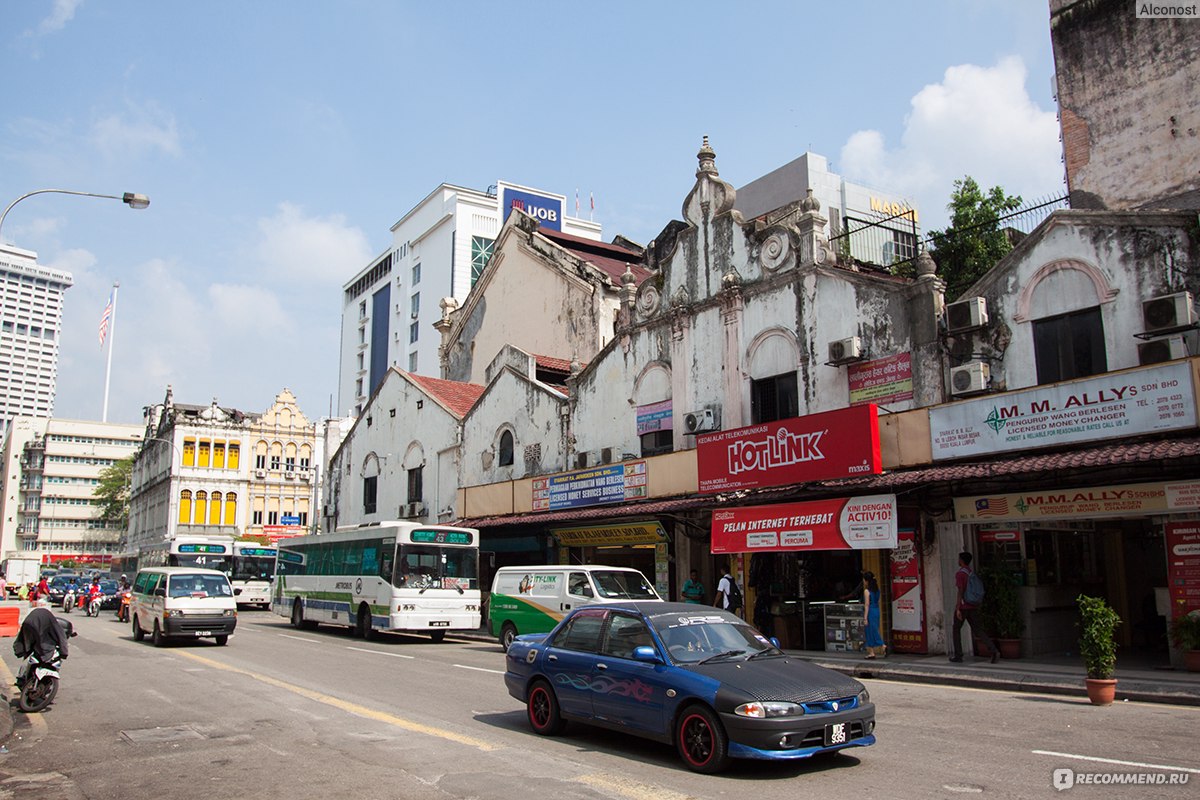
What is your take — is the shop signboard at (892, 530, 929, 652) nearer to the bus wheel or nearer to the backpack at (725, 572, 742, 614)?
the backpack at (725, 572, 742, 614)

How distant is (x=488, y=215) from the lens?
78.9 m

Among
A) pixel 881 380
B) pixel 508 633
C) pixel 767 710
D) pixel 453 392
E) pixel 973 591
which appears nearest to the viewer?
pixel 767 710

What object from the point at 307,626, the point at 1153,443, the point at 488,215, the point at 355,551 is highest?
the point at 488,215

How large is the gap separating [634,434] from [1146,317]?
13.5 metres

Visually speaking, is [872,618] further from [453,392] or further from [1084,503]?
[453,392]

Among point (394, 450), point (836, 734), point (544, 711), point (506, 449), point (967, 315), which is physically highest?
point (967, 315)

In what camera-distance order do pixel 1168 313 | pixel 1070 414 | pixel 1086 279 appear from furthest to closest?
pixel 1086 279, pixel 1070 414, pixel 1168 313

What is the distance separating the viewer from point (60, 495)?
103500 millimetres

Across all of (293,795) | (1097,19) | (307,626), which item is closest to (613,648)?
(293,795)

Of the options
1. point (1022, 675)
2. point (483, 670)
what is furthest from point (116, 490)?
point (1022, 675)

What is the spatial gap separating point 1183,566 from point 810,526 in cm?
641

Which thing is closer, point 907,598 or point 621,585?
point 907,598

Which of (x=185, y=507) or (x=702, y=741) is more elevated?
(x=185, y=507)

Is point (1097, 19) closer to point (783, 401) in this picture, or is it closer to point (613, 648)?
point (783, 401)
